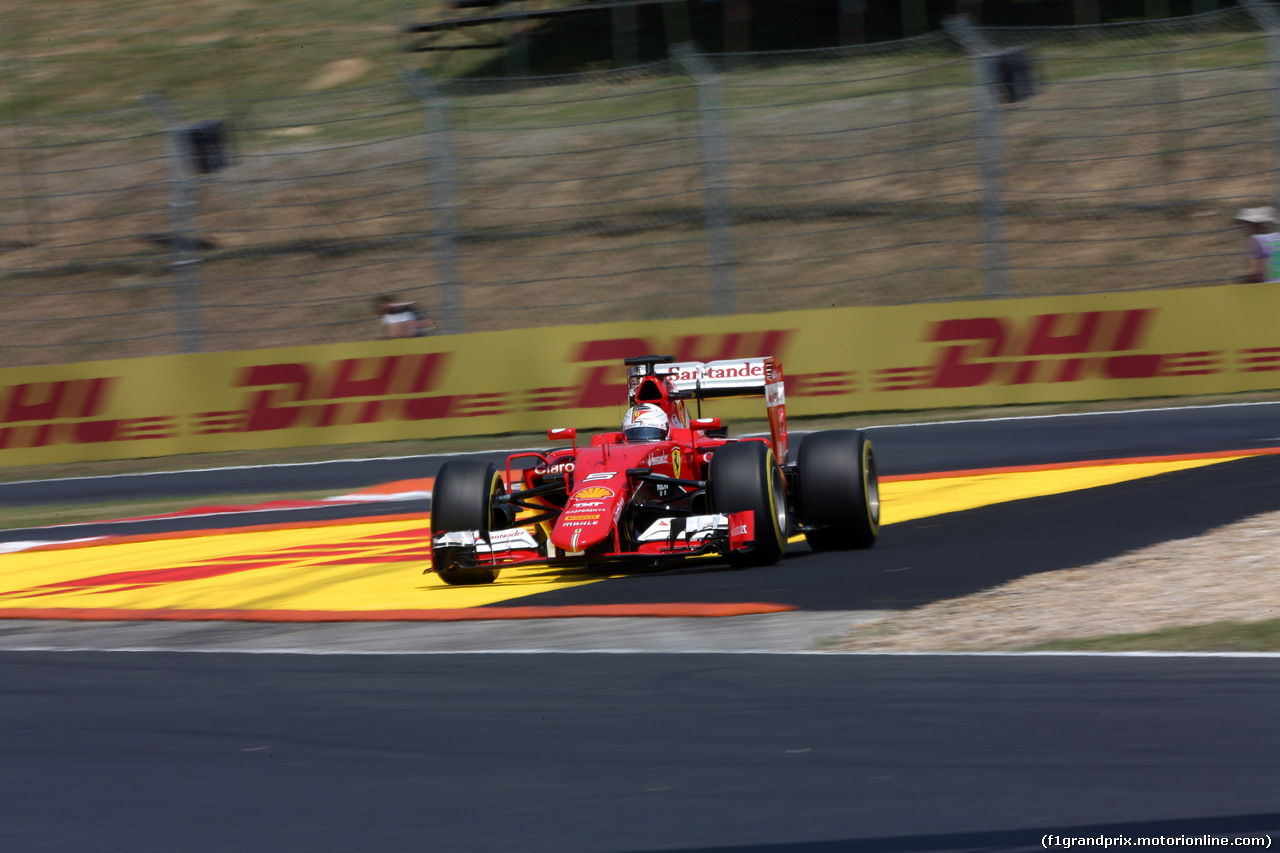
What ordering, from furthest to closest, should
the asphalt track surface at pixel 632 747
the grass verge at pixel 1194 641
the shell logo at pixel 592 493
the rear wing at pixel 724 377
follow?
1. the rear wing at pixel 724 377
2. the shell logo at pixel 592 493
3. the grass verge at pixel 1194 641
4. the asphalt track surface at pixel 632 747

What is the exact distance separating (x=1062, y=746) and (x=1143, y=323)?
12110 mm

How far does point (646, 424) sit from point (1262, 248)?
11.0 metres

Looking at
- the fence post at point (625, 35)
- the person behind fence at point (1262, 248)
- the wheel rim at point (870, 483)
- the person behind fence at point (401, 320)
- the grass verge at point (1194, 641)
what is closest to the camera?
the grass verge at point (1194, 641)

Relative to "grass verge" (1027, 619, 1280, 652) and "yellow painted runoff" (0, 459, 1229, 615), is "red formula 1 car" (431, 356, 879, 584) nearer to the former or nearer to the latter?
"yellow painted runoff" (0, 459, 1229, 615)

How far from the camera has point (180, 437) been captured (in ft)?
59.0

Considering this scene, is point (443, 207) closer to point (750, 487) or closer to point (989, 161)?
point (989, 161)

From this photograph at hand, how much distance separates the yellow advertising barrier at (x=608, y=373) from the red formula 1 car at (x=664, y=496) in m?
7.00

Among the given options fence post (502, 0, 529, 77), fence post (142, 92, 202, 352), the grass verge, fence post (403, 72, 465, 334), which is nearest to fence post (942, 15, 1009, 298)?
fence post (403, 72, 465, 334)

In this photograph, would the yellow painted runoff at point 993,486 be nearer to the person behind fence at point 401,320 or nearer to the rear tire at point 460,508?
the rear tire at point 460,508

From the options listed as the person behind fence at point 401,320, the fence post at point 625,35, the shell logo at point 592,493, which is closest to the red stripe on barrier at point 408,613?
the shell logo at point 592,493

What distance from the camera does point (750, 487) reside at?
8641mm

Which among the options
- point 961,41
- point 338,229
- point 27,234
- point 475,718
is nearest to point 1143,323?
point 961,41

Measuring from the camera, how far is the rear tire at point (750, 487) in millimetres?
8664

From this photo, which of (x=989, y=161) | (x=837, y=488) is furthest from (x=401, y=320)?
(x=837, y=488)
